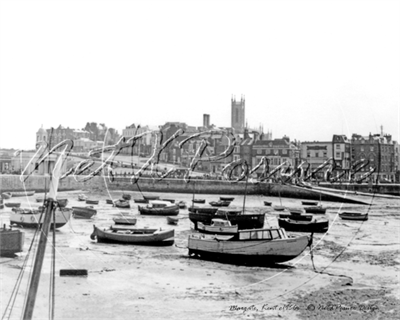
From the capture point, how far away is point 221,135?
96.2m

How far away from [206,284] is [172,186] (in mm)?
50302

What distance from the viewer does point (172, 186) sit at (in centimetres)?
6738

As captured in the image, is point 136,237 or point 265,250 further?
point 136,237

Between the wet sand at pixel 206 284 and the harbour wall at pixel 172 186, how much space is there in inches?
1320

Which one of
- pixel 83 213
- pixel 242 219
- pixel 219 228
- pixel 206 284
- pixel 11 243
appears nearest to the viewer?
pixel 206 284

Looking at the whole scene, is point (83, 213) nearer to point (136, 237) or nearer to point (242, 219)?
point (242, 219)

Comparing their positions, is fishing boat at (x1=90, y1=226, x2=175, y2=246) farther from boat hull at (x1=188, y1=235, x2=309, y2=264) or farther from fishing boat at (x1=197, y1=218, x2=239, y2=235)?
boat hull at (x1=188, y1=235, x2=309, y2=264)

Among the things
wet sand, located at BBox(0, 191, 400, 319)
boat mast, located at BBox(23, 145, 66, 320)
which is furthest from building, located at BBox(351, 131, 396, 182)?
boat mast, located at BBox(23, 145, 66, 320)

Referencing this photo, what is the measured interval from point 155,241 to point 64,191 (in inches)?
1593

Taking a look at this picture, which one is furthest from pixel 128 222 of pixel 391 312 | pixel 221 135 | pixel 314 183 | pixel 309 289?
pixel 221 135

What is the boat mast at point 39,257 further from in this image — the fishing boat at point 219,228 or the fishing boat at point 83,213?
the fishing boat at point 83,213

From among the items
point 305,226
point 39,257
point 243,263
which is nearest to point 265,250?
point 243,263

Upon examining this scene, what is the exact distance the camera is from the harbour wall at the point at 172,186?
190 ft

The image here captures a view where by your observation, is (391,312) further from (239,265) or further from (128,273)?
(128,273)
